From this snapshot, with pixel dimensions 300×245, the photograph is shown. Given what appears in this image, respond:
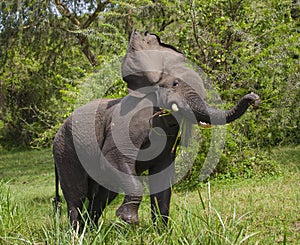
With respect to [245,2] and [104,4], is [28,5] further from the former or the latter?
[245,2]

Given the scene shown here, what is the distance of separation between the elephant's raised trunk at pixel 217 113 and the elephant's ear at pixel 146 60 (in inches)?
18.8

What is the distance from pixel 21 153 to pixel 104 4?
10.3 meters

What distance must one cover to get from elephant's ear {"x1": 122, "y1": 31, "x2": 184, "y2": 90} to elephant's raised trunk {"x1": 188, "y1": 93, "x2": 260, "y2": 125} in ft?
1.56

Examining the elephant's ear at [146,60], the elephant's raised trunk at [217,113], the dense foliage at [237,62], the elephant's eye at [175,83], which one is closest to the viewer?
the elephant's raised trunk at [217,113]

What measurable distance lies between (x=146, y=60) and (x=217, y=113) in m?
0.83

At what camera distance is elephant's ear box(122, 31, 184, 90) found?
Result: 4520 millimetres

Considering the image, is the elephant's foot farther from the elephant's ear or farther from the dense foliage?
the dense foliage

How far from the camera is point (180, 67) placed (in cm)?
454

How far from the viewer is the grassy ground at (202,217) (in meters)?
3.52

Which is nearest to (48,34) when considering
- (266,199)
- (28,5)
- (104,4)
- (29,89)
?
(28,5)

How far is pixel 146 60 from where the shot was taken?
15.0 feet

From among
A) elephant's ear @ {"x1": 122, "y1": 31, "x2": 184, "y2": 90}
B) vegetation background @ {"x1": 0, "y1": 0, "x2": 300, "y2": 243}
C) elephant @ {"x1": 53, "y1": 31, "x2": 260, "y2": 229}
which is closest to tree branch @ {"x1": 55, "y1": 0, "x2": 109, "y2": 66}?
vegetation background @ {"x1": 0, "y1": 0, "x2": 300, "y2": 243}

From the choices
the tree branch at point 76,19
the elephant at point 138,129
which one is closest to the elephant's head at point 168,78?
the elephant at point 138,129

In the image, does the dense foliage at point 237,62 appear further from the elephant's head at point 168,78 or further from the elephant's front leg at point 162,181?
the elephant's front leg at point 162,181
